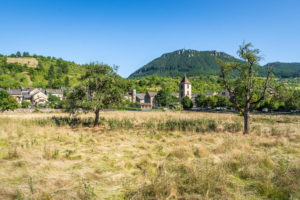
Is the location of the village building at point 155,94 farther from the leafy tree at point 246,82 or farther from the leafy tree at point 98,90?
the leafy tree at point 246,82

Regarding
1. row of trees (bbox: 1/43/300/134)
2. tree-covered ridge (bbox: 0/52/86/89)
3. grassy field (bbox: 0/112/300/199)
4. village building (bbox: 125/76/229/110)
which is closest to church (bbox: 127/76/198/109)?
village building (bbox: 125/76/229/110)

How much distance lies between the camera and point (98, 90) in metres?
18.2

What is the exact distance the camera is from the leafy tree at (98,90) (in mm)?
17047

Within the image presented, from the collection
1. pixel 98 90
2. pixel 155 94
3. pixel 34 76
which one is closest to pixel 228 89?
pixel 98 90

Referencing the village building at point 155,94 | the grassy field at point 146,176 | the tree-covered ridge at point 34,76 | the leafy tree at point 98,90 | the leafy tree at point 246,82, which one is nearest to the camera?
the grassy field at point 146,176

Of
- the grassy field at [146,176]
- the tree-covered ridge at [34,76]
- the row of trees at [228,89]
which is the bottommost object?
the grassy field at [146,176]

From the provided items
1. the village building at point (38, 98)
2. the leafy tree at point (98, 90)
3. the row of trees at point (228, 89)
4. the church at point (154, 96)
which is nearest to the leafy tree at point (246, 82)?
the row of trees at point (228, 89)

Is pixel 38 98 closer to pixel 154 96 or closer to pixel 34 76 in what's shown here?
pixel 154 96

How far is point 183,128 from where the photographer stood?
1656 centimetres

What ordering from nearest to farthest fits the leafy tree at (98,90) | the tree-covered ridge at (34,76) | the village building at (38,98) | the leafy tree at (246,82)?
→ the leafy tree at (246,82), the leafy tree at (98,90), the village building at (38,98), the tree-covered ridge at (34,76)

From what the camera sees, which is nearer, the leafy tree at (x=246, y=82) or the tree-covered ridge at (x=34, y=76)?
the leafy tree at (x=246, y=82)

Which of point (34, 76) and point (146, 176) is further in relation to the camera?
point (34, 76)

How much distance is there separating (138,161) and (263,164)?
5.04 m

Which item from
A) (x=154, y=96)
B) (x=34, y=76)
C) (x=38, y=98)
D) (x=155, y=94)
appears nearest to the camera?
(x=38, y=98)
